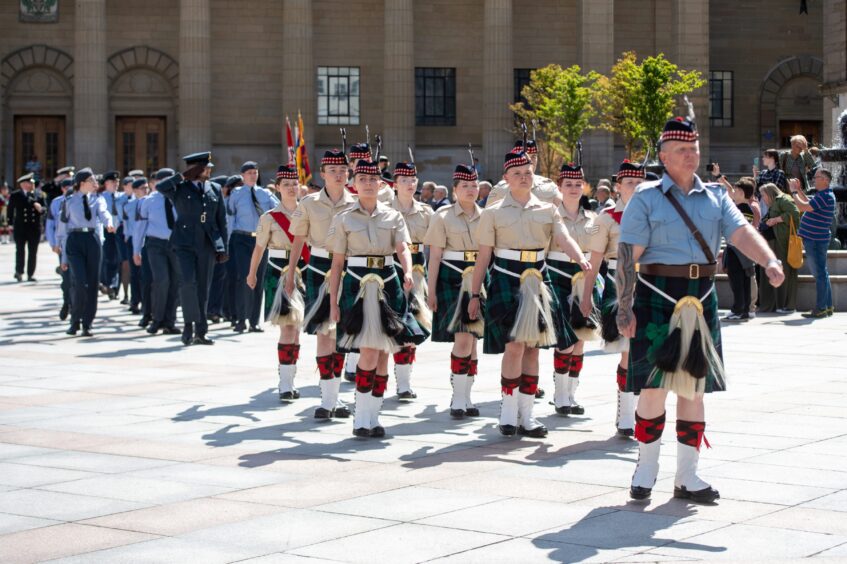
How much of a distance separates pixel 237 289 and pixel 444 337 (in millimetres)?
8884

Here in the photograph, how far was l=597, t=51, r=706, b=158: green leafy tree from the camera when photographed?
42531 mm

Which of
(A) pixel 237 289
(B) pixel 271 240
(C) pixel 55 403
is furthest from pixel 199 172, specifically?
(C) pixel 55 403

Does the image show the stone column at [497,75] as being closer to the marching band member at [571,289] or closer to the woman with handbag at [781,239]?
the woman with handbag at [781,239]

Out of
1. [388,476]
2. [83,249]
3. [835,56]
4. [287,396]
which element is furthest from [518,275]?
[835,56]

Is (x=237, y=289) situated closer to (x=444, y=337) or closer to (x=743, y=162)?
(x=444, y=337)

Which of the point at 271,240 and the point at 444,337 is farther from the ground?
the point at 271,240

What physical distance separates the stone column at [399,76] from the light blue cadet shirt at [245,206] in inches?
1093

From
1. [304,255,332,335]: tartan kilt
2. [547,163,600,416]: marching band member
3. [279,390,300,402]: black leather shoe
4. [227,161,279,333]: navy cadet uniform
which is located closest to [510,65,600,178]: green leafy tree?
[227,161,279,333]: navy cadet uniform

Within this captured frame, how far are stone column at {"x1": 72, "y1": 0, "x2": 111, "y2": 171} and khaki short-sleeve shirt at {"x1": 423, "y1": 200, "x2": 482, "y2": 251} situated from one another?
3650 cm

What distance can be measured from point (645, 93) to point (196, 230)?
84.1 feet

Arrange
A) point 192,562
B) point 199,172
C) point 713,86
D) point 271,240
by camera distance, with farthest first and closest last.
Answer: point 713,86 → point 199,172 → point 271,240 → point 192,562

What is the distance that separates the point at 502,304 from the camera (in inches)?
453

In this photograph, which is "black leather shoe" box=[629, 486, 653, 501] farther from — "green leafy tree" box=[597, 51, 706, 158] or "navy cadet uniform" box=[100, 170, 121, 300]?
"green leafy tree" box=[597, 51, 706, 158]

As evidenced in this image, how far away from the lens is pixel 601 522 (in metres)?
8.37
